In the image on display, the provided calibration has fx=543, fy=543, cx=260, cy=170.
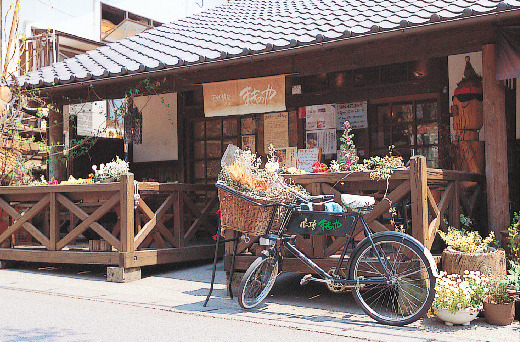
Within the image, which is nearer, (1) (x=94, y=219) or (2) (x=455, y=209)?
(2) (x=455, y=209)

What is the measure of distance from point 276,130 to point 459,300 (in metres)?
6.38

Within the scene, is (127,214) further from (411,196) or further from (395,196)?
(411,196)

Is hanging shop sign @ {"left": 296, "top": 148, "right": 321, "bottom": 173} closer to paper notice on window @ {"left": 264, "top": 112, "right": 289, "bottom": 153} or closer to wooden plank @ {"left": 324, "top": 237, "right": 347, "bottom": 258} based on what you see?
paper notice on window @ {"left": 264, "top": 112, "right": 289, "bottom": 153}

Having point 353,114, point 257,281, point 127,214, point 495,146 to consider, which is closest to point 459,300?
point 257,281

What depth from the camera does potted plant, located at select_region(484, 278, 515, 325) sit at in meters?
5.10

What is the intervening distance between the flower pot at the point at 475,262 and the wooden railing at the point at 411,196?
248 millimetres

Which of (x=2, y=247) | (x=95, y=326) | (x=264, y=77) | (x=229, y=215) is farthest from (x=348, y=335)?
(x=2, y=247)

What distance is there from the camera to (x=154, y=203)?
10.1 metres

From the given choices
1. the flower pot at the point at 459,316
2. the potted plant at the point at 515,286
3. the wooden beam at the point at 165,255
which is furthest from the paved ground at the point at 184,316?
the wooden beam at the point at 165,255

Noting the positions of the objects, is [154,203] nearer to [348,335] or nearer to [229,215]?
[229,215]

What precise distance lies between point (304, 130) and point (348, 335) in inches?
242

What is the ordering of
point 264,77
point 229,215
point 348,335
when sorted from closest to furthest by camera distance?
point 348,335
point 229,215
point 264,77

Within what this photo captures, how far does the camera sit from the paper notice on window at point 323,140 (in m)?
10.2

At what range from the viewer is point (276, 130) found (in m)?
10.9
